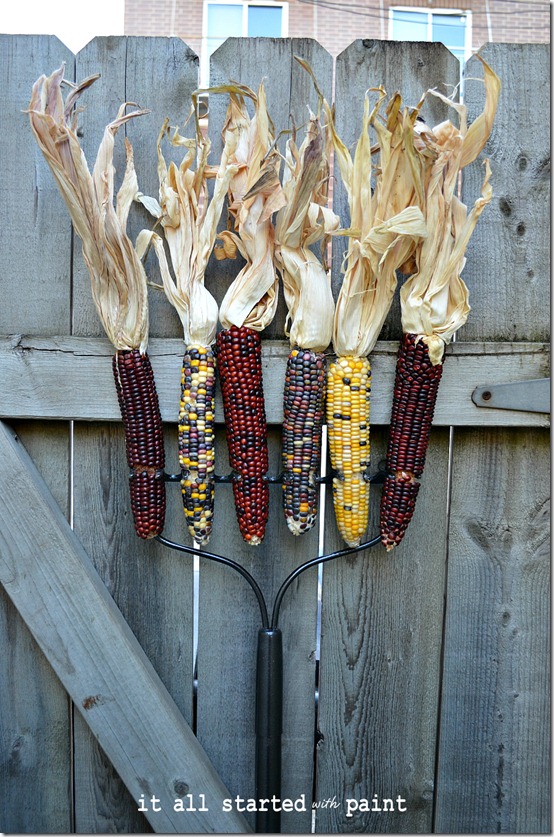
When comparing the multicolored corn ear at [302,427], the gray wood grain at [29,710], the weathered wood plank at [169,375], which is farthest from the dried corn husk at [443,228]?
the gray wood grain at [29,710]

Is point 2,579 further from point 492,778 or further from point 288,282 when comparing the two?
point 492,778

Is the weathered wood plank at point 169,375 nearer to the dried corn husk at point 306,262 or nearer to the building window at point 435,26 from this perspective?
the dried corn husk at point 306,262

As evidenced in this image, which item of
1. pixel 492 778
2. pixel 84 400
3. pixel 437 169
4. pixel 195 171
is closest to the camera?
pixel 437 169

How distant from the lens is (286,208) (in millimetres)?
1409

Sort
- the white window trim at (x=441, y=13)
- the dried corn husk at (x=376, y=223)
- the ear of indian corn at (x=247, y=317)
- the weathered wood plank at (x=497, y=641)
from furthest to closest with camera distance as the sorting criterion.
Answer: the white window trim at (x=441, y=13), the weathered wood plank at (x=497, y=641), the ear of indian corn at (x=247, y=317), the dried corn husk at (x=376, y=223)

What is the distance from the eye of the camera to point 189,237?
1488mm

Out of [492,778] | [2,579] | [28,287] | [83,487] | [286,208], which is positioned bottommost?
[492,778]

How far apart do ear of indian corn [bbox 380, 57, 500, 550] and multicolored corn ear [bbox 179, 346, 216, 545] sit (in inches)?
15.4

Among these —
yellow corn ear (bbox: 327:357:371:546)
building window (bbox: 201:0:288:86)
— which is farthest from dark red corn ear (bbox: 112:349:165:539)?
building window (bbox: 201:0:288:86)

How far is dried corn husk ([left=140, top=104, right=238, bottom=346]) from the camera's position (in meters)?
1.46

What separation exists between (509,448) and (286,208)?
2.57 ft

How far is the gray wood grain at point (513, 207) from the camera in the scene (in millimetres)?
1612

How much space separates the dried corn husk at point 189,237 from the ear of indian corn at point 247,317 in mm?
38

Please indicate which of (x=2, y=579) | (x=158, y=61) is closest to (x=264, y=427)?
(x=2, y=579)
